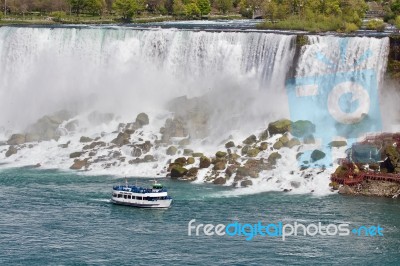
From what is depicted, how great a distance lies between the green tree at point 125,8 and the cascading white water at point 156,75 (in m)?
25.8

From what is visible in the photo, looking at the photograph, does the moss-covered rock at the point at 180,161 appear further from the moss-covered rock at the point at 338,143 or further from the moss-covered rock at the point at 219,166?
the moss-covered rock at the point at 338,143

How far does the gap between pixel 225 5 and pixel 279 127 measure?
176 ft

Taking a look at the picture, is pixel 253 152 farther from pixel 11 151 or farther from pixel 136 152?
A: pixel 11 151

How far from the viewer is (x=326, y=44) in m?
61.4

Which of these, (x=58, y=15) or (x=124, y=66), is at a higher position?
(x=58, y=15)

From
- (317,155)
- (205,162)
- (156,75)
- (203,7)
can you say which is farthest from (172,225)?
(203,7)

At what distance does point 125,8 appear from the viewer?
98.8 meters

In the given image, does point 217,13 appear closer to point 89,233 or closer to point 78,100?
point 78,100

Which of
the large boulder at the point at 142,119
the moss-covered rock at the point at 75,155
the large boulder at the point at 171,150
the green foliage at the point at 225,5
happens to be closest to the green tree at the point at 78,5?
the green foliage at the point at 225,5

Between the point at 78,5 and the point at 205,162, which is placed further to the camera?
the point at 78,5

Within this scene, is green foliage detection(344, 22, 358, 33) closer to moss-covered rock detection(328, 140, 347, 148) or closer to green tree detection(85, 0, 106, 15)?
moss-covered rock detection(328, 140, 347, 148)

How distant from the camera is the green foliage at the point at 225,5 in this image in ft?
358

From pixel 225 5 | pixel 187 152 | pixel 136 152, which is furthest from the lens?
pixel 225 5

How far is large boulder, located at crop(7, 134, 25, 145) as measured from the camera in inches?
2475
